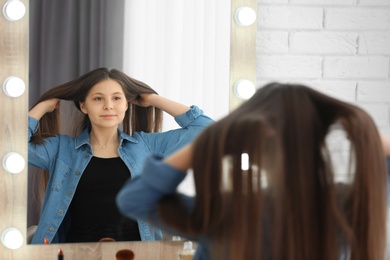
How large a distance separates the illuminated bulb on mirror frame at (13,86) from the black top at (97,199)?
→ 277 mm

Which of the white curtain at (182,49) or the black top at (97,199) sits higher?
the white curtain at (182,49)

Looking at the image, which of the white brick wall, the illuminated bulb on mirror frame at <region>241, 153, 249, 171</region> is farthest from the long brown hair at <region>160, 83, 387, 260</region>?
the white brick wall

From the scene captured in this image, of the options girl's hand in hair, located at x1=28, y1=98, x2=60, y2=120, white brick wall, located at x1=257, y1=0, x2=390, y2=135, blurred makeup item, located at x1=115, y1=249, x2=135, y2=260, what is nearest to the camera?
blurred makeup item, located at x1=115, y1=249, x2=135, y2=260

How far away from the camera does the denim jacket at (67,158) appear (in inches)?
77.5

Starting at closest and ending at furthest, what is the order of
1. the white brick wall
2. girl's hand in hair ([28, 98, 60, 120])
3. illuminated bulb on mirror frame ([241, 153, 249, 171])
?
1. illuminated bulb on mirror frame ([241, 153, 249, 171])
2. girl's hand in hair ([28, 98, 60, 120])
3. the white brick wall

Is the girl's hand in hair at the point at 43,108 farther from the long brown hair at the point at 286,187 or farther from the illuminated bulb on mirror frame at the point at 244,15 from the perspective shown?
the long brown hair at the point at 286,187

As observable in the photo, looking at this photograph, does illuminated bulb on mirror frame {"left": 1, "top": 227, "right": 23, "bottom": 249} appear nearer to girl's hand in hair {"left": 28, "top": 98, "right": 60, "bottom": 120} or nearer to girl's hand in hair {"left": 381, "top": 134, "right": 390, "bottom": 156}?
girl's hand in hair {"left": 28, "top": 98, "right": 60, "bottom": 120}

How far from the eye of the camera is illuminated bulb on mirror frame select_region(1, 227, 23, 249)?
1.96 m

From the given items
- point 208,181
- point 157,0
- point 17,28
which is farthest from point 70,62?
point 208,181

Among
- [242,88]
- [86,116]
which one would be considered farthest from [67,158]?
[242,88]

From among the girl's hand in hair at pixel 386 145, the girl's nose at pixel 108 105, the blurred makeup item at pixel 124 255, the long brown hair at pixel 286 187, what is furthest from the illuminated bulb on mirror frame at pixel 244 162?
the girl's nose at pixel 108 105

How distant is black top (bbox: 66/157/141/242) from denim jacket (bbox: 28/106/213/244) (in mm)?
18

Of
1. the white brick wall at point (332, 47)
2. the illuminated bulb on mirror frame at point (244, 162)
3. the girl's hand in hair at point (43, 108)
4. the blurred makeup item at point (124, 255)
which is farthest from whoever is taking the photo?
the white brick wall at point (332, 47)

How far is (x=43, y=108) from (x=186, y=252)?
21.9 inches
